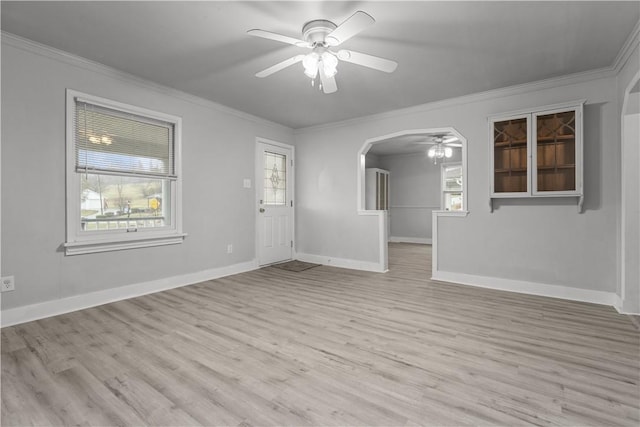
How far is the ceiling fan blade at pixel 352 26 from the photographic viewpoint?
6.41 ft

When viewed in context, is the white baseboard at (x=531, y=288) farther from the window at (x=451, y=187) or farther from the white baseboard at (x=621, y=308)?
the window at (x=451, y=187)

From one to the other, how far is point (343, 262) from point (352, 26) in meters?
3.89

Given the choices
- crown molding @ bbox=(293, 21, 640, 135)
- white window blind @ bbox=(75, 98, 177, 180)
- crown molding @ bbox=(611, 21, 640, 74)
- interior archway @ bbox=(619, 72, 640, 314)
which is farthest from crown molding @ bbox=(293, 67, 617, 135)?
white window blind @ bbox=(75, 98, 177, 180)

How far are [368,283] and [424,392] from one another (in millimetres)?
2492

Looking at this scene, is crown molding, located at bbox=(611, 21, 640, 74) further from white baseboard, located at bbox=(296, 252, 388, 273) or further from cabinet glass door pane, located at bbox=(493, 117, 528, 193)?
white baseboard, located at bbox=(296, 252, 388, 273)

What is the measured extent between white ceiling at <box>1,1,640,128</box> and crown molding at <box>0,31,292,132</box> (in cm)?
8

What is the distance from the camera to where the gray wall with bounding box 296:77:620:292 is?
3.35 metres

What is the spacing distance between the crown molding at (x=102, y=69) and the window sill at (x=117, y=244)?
177 cm

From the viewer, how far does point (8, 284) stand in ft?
8.86

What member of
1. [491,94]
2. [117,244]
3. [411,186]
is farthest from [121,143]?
[411,186]

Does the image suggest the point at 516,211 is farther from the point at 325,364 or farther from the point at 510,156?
the point at 325,364

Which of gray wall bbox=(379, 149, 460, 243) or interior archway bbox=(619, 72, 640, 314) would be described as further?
gray wall bbox=(379, 149, 460, 243)

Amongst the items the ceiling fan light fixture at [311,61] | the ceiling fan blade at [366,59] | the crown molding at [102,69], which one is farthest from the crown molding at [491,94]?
the ceiling fan light fixture at [311,61]

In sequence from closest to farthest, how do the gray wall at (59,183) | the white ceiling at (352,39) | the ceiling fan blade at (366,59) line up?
the white ceiling at (352,39), the ceiling fan blade at (366,59), the gray wall at (59,183)
